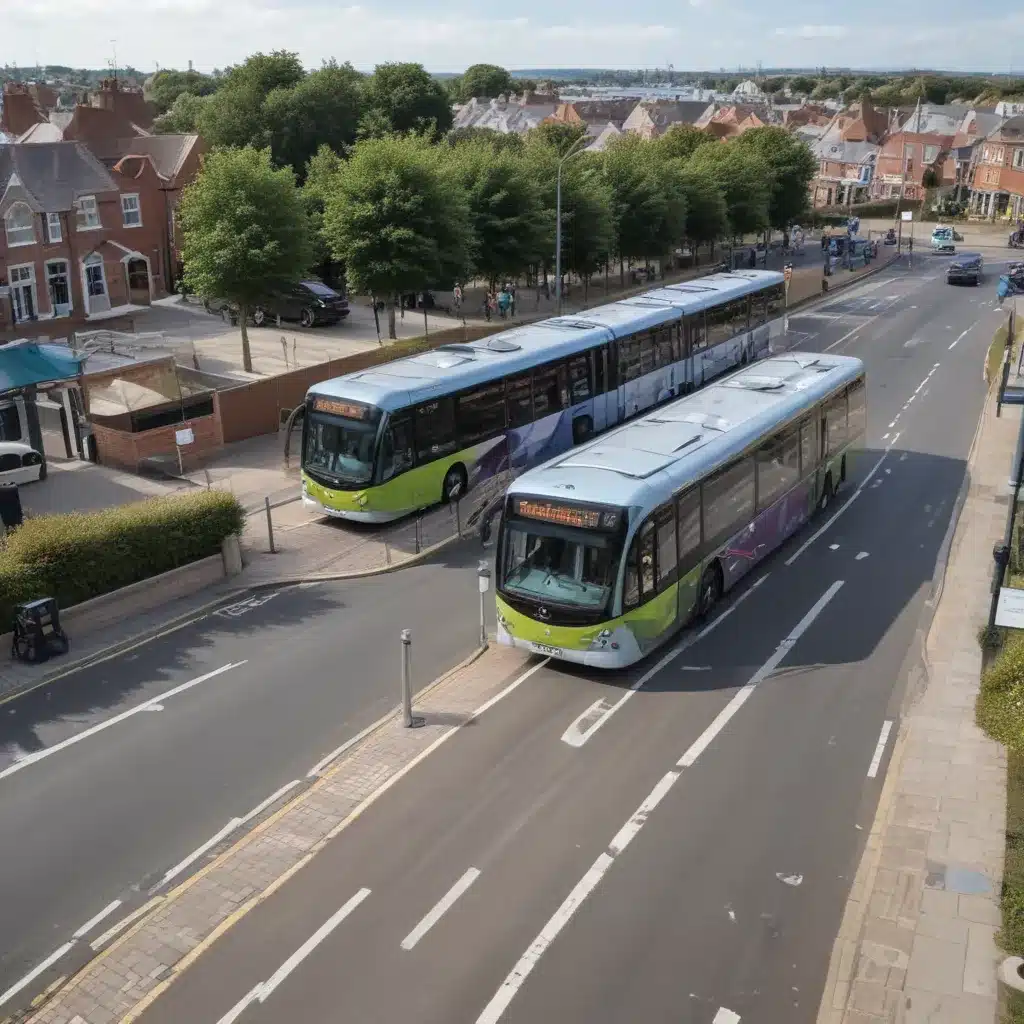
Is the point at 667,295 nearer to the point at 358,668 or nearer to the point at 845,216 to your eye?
the point at 358,668

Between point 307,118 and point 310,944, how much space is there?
224ft

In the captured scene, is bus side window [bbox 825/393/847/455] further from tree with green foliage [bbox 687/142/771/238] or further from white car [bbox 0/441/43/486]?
tree with green foliage [bbox 687/142/771/238]

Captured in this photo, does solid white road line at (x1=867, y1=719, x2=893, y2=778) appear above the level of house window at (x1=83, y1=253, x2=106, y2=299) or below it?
below

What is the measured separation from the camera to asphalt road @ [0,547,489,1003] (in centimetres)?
1159

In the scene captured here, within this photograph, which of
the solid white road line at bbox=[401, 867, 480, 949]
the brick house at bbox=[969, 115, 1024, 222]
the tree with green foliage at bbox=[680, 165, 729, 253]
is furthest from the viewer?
the brick house at bbox=[969, 115, 1024, 222]

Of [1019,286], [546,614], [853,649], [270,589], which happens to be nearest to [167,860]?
[546,614]

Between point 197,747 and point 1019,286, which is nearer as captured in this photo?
point 197,747

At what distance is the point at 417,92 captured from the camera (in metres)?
86.7

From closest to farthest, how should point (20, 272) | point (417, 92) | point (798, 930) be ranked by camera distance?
1. point (798, 930)
2. point (20, 272)
3. point (417, 92)

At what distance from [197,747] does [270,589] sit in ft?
20.8

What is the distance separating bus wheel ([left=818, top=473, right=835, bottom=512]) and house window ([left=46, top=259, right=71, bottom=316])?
116 ft

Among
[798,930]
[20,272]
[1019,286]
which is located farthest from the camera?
[1019,286]

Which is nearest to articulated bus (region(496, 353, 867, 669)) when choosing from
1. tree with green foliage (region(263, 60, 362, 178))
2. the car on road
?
the car on road

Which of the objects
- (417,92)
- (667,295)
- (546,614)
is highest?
(417,92)
